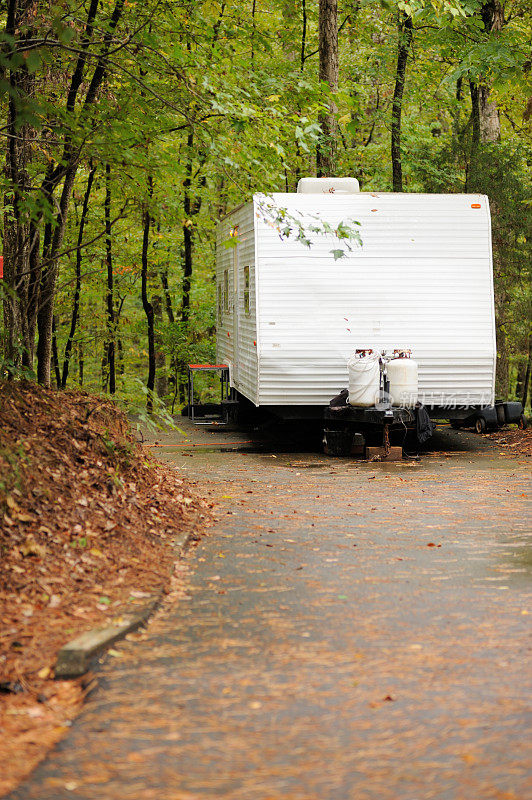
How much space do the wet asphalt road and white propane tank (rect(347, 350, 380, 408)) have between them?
13.4ft

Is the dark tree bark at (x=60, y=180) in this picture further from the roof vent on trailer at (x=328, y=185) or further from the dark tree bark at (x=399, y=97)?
the dark tree bark at (x=399, y=97)

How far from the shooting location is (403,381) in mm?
13000

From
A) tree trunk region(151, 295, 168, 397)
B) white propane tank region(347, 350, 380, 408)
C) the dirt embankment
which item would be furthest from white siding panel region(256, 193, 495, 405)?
tree trunk region(151, 295, 168, 397)

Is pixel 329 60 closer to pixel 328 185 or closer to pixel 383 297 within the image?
pixel 328 185

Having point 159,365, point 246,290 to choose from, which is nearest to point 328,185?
point 246,290

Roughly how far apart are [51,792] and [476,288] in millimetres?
11279

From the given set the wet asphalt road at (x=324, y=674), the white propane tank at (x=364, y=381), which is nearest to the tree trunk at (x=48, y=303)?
the wet asphalt road at (x=324, y=674)

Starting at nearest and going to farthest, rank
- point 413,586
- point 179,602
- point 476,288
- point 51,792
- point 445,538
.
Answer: point 51,792 < point 179,602 < point 413,586 < point 445,538 < point 476,288

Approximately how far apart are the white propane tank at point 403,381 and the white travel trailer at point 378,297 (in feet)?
1.63

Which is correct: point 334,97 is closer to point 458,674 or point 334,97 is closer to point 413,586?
point 413,586

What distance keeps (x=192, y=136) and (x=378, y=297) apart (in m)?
7.99

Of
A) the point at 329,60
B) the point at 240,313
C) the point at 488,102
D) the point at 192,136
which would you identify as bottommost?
the point at 240,313

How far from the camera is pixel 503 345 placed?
19312mm

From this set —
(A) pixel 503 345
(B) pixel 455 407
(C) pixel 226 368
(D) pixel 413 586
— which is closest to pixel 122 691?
(D) pixel 413 586
